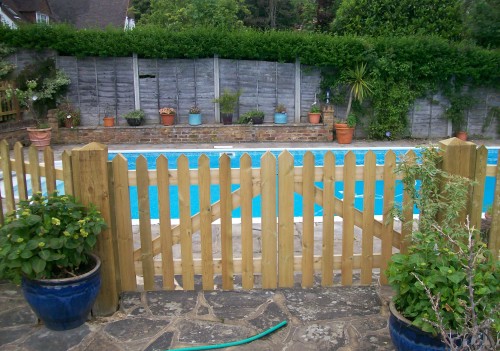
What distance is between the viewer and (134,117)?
13461 millimetres

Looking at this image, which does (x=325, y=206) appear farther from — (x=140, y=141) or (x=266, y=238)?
(x=140, y=141)

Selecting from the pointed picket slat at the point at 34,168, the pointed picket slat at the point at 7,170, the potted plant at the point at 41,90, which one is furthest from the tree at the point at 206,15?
the pointed picket slat at the point at 34,168

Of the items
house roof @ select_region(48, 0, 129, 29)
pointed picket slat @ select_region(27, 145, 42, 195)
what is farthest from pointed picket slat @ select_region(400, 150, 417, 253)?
house roof @ select_region(48, 0, 129, 29)

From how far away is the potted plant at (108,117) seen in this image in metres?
13.5

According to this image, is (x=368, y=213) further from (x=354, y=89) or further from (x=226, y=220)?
(x=354, y=89)

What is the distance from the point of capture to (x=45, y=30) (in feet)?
42.5

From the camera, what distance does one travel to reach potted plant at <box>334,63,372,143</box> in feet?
43.3

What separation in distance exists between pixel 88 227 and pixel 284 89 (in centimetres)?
1112

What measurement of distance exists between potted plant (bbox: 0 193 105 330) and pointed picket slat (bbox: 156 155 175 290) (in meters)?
0.54

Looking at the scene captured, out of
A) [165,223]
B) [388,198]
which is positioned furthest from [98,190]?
[388,198]

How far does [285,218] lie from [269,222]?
128mm

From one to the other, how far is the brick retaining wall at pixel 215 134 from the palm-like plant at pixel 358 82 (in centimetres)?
117

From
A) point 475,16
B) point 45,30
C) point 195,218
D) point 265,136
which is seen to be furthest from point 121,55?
point 195,218

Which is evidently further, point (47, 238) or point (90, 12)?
point (90, 12)
